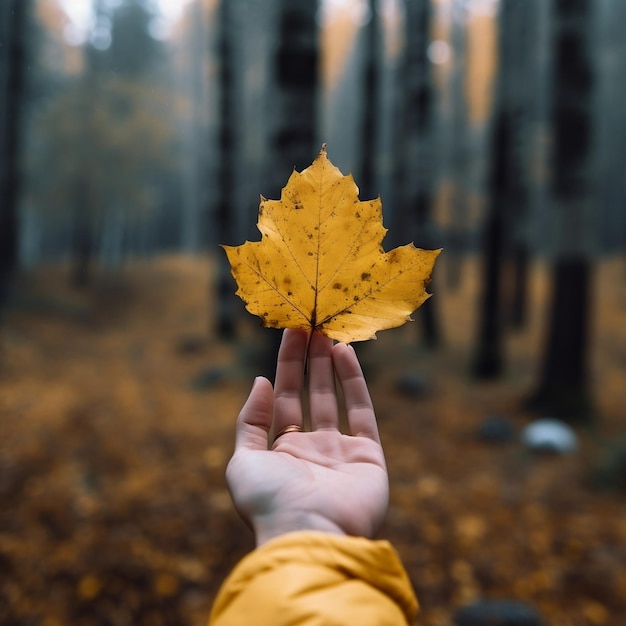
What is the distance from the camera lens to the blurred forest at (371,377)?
262 centimetres

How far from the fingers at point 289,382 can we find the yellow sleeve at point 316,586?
33cm

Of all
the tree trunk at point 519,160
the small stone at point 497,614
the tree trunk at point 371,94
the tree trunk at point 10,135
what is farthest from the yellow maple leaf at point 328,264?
the tree trunk at point 10,135

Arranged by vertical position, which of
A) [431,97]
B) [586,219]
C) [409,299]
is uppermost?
[431,97]

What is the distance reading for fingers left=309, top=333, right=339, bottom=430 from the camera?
1.14m

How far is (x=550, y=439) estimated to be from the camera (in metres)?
3.99

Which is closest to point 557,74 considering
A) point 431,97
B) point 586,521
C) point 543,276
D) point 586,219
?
point 586,219

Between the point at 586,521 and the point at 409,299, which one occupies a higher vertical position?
the point at 409,299

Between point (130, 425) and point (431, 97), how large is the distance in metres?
6.54

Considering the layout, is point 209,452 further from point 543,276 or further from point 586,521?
point 543,276

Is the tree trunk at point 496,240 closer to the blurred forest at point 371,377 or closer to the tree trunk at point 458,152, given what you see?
the blurred forest at point 371,377

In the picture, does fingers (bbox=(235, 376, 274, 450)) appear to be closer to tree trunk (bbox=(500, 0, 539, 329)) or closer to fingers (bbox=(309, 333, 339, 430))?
fingers (bbox=(309, 333, 339, 430))

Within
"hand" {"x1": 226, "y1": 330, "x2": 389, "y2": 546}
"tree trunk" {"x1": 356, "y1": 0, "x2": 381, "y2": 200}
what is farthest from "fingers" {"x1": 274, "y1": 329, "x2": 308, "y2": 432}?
"tree trunk" {"x1": 356, "y1": 0, "x2": 381, "y2": 200}

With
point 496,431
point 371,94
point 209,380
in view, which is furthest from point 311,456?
point 371,94

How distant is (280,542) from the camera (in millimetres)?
837
